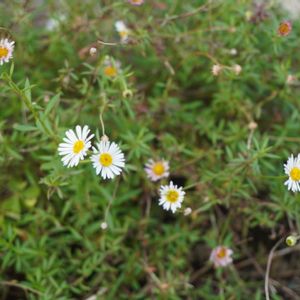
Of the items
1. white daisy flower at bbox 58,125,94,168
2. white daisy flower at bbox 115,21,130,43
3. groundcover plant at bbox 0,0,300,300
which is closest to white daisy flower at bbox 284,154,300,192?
groundcover plant at bbox 0,0,300,300

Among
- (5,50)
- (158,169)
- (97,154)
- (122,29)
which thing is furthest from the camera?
(122,29)

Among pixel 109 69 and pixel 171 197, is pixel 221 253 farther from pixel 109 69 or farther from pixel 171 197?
pixel 109 69

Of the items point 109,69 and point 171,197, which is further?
point 109,69

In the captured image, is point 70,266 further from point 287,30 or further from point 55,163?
point 287,30

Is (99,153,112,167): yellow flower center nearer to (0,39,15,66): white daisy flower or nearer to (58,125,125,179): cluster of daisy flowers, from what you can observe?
(58,125,125,179): cluster of daisy flowers

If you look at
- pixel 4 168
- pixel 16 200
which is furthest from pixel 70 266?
pixel 4 168

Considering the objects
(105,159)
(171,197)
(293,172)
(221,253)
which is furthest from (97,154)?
(221,253)

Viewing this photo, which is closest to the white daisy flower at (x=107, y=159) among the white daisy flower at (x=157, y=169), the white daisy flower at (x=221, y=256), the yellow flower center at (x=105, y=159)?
the yellow flower center at (x=105, y=159)
